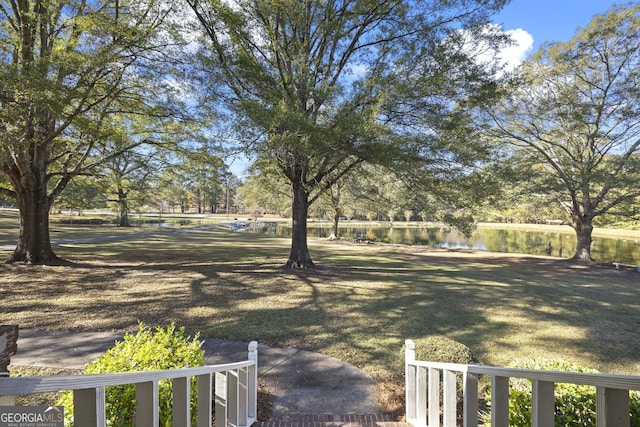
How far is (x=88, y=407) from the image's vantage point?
1063 millimetres

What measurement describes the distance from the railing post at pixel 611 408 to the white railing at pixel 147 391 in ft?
5.46

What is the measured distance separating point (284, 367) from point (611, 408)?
3.66 m

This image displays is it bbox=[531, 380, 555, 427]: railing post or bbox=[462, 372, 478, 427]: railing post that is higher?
bbox=[531, 380, 555, 427]: railing post

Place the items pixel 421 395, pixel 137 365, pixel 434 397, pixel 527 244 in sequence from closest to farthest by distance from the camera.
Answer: pixel 137 365 → pixel 434 397 → pixel 421 395 → pixel 527 244

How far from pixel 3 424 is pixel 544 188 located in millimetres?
20088

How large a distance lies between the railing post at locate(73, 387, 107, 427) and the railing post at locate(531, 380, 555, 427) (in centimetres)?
165

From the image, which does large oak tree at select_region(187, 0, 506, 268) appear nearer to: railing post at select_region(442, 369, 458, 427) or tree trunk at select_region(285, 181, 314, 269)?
tree trunk at select_region(285, 181, 314, 269)

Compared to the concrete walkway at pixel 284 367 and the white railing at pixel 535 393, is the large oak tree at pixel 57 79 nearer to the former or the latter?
the concrete walkway at pixel 284 367

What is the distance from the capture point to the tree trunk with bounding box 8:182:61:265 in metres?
10.5

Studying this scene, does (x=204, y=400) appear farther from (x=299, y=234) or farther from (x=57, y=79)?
(x=299, y=234)

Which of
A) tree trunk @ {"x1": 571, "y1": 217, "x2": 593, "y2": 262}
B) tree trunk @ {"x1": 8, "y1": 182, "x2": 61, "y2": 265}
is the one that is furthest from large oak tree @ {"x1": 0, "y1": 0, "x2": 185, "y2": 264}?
tree trunk @ {"x1": 571, "y1": 217, "x2": 593, "y2": 262}

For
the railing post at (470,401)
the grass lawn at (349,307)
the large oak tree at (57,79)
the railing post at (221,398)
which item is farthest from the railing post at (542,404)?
the large oak tree at (57,79)

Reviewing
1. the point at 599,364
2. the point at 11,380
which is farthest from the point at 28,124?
the point at 599,364

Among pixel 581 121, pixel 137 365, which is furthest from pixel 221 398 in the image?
pixel 581 121
